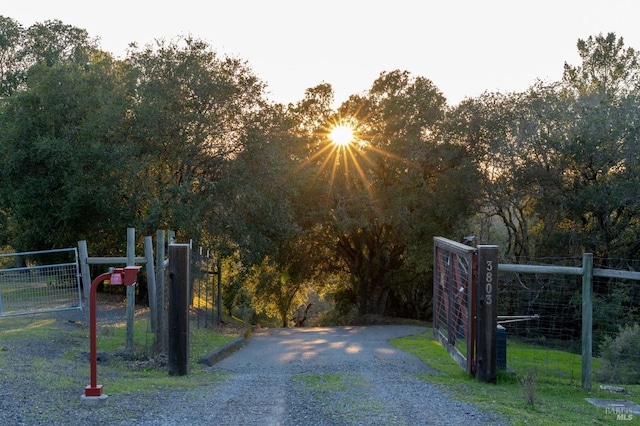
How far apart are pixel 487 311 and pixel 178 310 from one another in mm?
4373

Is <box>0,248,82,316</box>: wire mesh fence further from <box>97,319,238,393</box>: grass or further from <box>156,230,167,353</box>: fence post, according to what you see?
<box>156,230,167,353</box>: fence post

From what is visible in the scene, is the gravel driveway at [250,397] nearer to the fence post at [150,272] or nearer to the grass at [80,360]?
the grass at [80,360]

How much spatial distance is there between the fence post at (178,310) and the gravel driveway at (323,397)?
0.75m

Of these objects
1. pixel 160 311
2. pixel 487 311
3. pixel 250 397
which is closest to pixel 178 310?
pixel 160 311

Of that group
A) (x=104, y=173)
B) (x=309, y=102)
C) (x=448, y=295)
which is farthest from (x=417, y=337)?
(x=309, y=102)

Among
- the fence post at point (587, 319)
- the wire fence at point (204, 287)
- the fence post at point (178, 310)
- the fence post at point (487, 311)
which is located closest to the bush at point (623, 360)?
the fence post at point (587, 319)

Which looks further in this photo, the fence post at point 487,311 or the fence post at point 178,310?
the fence post at point 178,310

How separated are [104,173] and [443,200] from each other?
12903 mm

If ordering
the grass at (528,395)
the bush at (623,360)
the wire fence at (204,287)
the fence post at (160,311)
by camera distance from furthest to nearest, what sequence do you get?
the wire fence at (204,287) → the bush at (623,360) → the fence post at (160,311) → the grass at (528,395)

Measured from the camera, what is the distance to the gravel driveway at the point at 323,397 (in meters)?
7.00

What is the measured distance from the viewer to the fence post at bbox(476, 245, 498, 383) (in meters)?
9.86

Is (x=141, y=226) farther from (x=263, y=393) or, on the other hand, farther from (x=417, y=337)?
(x=263, y=393)

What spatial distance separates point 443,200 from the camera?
2802 centimetres

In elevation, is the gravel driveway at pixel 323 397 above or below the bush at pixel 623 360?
above
